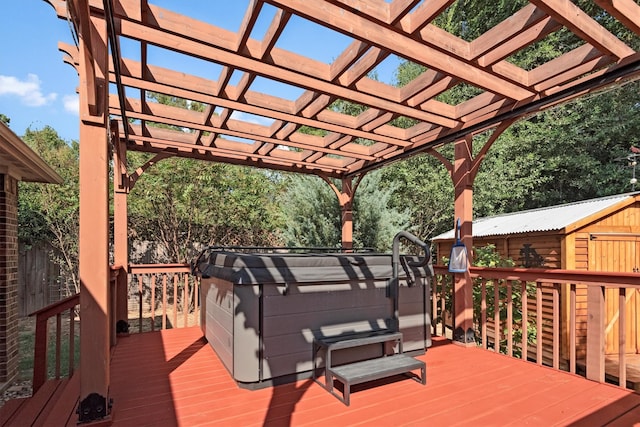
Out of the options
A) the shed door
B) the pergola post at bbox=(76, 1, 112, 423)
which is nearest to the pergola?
the pergola post at bbox=(76, 1, 112, 423)

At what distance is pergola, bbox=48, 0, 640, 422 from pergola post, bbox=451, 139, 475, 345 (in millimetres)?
14

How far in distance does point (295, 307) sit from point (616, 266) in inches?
271

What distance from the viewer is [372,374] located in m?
2.47

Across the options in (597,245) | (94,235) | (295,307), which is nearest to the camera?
(94,235)

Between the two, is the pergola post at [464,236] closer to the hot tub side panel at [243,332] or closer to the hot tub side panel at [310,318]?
the hot tub side panel at [310,318]

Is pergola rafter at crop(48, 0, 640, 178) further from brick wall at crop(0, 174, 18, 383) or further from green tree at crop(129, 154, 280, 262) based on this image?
green tree at crop(129, 154, 280, 262)

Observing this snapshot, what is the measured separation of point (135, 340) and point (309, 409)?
2.70 meters

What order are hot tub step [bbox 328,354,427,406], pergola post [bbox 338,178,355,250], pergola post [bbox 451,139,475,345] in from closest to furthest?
hot tub step [bbox 328,354,427,406], pergola post [bbox 451,139,475,345], pergola post [bbox 338,178,355,250]

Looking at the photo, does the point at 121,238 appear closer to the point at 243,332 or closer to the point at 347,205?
the point at 243,332

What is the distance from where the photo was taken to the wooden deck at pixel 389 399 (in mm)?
2205

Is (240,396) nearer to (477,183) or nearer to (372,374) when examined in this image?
(372,374)

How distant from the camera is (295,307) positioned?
109 inches

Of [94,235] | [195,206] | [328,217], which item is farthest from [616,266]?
[195,206]

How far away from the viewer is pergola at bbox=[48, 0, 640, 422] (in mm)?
2008
